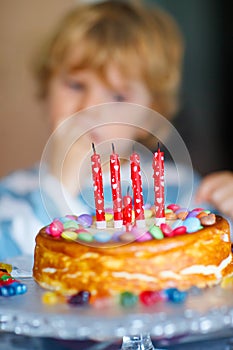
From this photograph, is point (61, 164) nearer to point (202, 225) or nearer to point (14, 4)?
point (14, 4)

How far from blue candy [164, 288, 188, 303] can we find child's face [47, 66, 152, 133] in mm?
1330

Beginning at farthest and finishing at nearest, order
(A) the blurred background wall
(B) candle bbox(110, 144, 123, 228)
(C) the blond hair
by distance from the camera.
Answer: (A) the blurred background wall, (C) the blond hair, (B) candle bbox(110, 144, 123, 228)

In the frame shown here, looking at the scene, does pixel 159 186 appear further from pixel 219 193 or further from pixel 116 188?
pixel 219 193

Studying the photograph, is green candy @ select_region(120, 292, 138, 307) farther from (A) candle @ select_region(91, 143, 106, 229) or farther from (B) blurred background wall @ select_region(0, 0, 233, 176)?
(B) blurred background wall @ select_region(0, 0, 233, 176)

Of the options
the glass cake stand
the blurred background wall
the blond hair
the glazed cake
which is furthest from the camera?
the blurred background wall

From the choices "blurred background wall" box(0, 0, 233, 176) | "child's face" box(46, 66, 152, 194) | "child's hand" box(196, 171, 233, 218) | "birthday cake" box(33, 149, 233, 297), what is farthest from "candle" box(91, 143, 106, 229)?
"blurred background wall" box(0, 0, 233, 176)

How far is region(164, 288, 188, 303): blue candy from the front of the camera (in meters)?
0.79

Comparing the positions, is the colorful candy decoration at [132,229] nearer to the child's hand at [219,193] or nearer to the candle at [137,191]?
the candle at [137,191]

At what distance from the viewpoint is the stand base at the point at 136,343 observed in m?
0.89

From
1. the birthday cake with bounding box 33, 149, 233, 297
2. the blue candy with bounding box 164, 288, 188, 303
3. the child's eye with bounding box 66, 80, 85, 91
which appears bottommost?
the blue candy with bounding box 164, 288, 188, 303

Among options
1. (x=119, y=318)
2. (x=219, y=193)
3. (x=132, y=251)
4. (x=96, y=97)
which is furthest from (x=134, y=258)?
(x=96, y=97)

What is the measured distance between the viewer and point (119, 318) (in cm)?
73

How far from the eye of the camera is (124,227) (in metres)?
0.94

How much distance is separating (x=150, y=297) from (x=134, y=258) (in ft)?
0.20
